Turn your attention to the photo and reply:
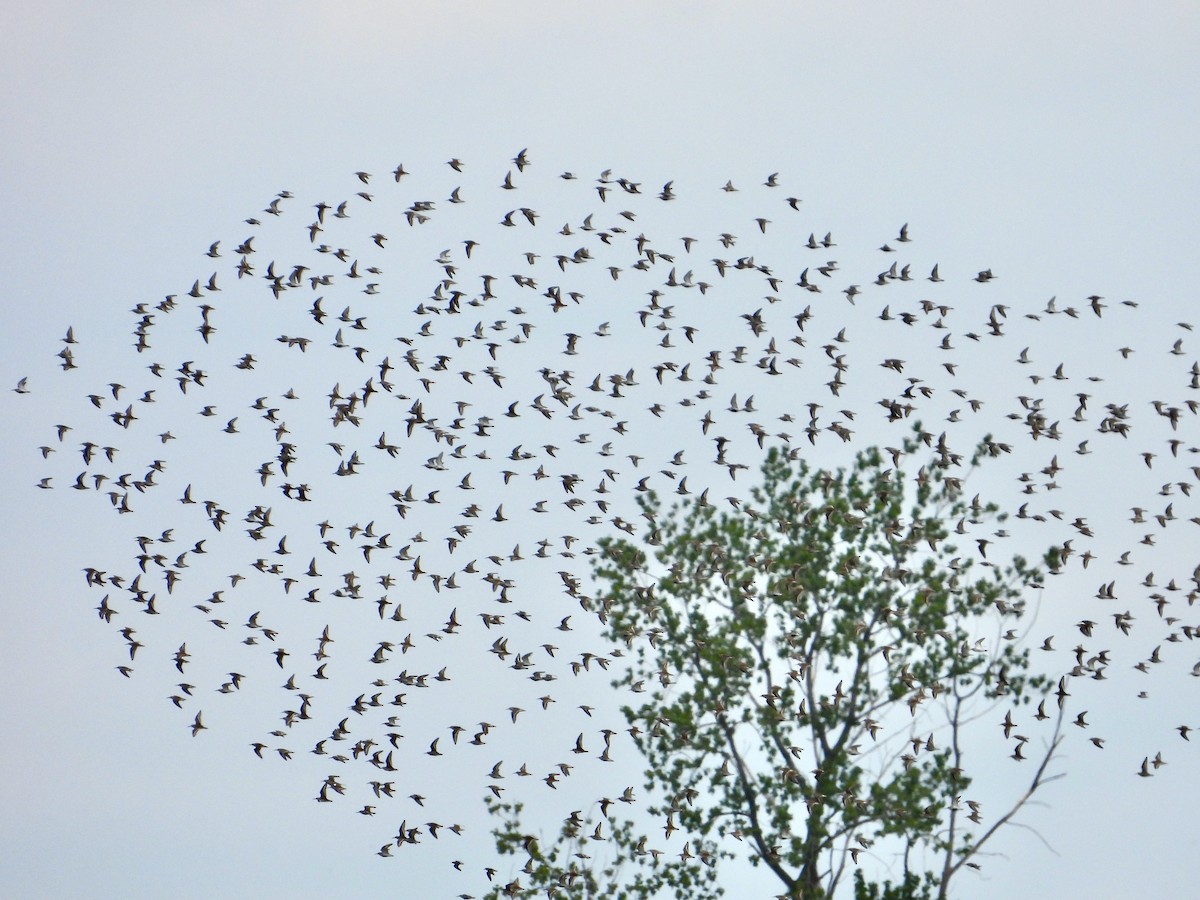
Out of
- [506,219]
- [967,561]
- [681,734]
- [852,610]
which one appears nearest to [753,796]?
[681,734]

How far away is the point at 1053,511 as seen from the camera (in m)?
46.2

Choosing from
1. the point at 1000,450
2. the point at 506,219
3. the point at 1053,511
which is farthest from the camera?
the point at 1000,450

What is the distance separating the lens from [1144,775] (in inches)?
1769

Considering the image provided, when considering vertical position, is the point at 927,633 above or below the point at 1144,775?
above

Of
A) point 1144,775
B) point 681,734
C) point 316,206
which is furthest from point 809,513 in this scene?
point 316,206

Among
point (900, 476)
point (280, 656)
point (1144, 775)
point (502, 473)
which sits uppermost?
point (900, 476)

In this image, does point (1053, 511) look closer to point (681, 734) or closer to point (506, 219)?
point (681, 734)

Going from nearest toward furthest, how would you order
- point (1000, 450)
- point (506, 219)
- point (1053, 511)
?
point (506, 219), point (1053, 511), point (1000, 450)

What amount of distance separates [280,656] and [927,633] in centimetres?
1737

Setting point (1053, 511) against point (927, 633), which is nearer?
point (1053, 511)

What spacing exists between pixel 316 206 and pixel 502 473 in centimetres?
790

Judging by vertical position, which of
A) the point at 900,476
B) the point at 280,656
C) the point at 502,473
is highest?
the point at 900,476

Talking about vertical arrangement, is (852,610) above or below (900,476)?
below

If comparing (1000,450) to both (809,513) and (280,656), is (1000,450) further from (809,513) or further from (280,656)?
(280,656)
